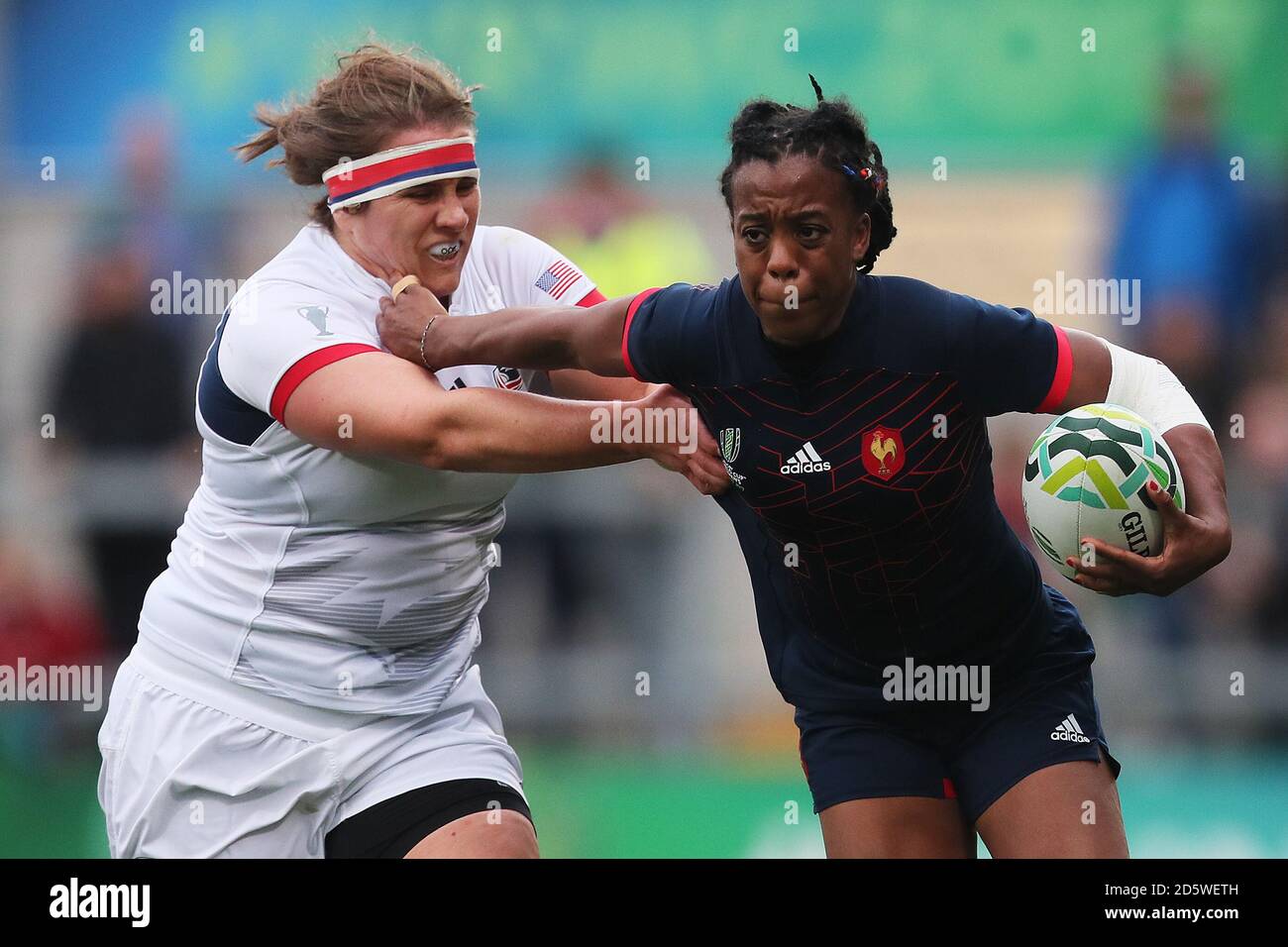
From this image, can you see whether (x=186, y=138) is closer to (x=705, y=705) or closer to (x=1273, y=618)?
(x=705, y=705)

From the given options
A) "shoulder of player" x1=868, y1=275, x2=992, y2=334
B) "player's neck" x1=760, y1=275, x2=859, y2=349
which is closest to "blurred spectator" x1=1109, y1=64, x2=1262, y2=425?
"shoulder of player" x1=868, y1=275, x2=992, y2=334

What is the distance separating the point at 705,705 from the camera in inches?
280

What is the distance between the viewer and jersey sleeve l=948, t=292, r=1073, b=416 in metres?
3.46

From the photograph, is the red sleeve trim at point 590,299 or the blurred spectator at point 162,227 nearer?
the red sleeve trim at point 590,299

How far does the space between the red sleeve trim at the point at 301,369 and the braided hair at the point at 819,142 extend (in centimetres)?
90

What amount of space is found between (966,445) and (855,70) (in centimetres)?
597

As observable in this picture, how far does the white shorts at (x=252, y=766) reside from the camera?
373cm

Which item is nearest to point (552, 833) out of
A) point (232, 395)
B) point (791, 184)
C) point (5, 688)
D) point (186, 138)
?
point (5, 688)

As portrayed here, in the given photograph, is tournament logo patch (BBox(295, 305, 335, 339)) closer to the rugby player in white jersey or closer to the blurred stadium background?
the rugby player in white jersey

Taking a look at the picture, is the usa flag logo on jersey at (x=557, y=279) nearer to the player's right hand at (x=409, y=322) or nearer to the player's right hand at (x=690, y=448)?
the player's right hand at (x=409, y=322)

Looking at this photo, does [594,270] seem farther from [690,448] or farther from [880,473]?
[880,473]
